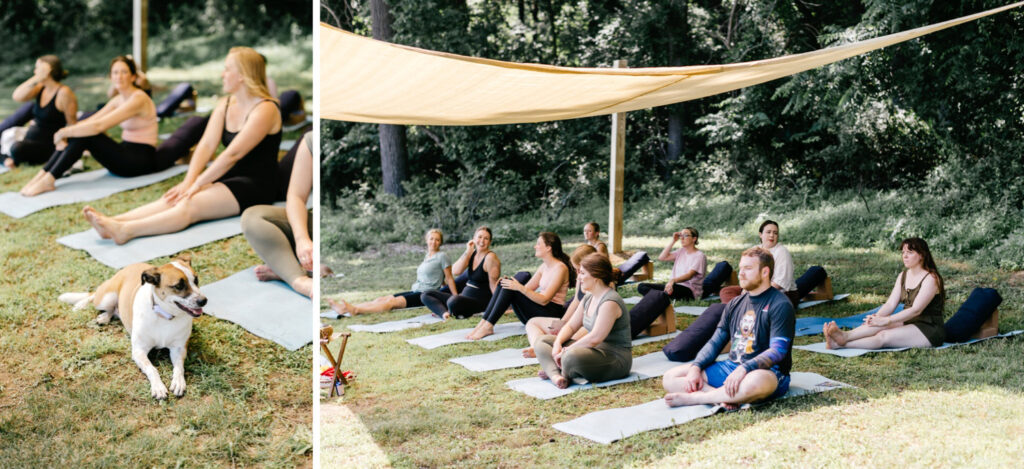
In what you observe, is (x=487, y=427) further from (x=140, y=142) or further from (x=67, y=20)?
(x=67, y=20)

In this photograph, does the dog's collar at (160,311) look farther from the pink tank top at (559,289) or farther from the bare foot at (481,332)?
the pink tank top at (559,289)

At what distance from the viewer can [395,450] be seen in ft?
9.70

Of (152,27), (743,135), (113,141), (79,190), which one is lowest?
(79,190)

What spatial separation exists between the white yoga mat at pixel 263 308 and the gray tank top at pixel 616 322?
1236 millimetres

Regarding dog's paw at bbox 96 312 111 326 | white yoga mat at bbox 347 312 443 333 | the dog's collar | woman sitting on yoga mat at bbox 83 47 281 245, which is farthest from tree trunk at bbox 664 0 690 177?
the dog's collar

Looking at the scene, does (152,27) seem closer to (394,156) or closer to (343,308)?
(394,156)

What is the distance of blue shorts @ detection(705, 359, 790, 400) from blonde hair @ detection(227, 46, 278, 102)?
Result: 2800 millimetres

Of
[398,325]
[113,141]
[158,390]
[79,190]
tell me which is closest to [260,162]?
[398,325]

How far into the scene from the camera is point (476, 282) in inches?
195

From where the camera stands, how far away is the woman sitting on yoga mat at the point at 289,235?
3826mm

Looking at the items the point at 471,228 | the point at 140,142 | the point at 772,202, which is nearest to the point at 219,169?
the point at 140,142

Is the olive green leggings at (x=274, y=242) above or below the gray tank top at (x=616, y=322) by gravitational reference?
above

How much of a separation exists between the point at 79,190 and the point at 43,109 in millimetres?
957

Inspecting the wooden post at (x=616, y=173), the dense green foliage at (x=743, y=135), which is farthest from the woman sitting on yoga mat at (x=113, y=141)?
the wooden post at (x=616, y=173)
